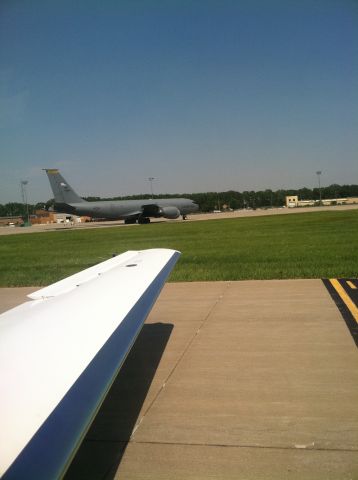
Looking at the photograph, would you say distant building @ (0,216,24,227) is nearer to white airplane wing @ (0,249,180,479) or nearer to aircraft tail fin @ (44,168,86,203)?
aircraft tail fin @ (44,168,86,203)

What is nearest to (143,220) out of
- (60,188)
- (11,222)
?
(60,188)

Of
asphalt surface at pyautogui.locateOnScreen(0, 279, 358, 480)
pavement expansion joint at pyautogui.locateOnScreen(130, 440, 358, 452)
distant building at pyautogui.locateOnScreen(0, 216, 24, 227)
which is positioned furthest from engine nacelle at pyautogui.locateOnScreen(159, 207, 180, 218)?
distant building at pyautogui.locateOnScreen(0, 216, 24, 227)

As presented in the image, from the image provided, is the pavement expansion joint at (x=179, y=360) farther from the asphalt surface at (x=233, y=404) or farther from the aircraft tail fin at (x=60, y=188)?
the aircraft tail fin at (x=60, y=188)

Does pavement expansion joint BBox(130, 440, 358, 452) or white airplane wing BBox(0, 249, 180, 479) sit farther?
pavement expansion joint BBox(130, 440, 358, 452)

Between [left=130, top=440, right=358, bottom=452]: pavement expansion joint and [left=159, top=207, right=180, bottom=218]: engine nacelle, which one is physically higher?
[left=159, top=207, right=180, bottom=218]: engine nacelle

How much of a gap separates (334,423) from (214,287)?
22.7ft

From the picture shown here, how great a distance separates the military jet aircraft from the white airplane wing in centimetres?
5426

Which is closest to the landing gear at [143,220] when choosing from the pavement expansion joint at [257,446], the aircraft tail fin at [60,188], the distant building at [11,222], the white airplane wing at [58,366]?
the aircraft tail fin at [60,188]

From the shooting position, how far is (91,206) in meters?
58.5

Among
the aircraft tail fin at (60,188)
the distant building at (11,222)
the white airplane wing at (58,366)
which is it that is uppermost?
the aircraft tail fin at (60,188)

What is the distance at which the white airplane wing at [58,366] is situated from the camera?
178 cm

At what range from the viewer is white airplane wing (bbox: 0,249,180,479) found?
5.82 feet

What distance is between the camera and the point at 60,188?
5725cm

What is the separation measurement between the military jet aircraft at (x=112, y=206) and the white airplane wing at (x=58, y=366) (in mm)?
54257
